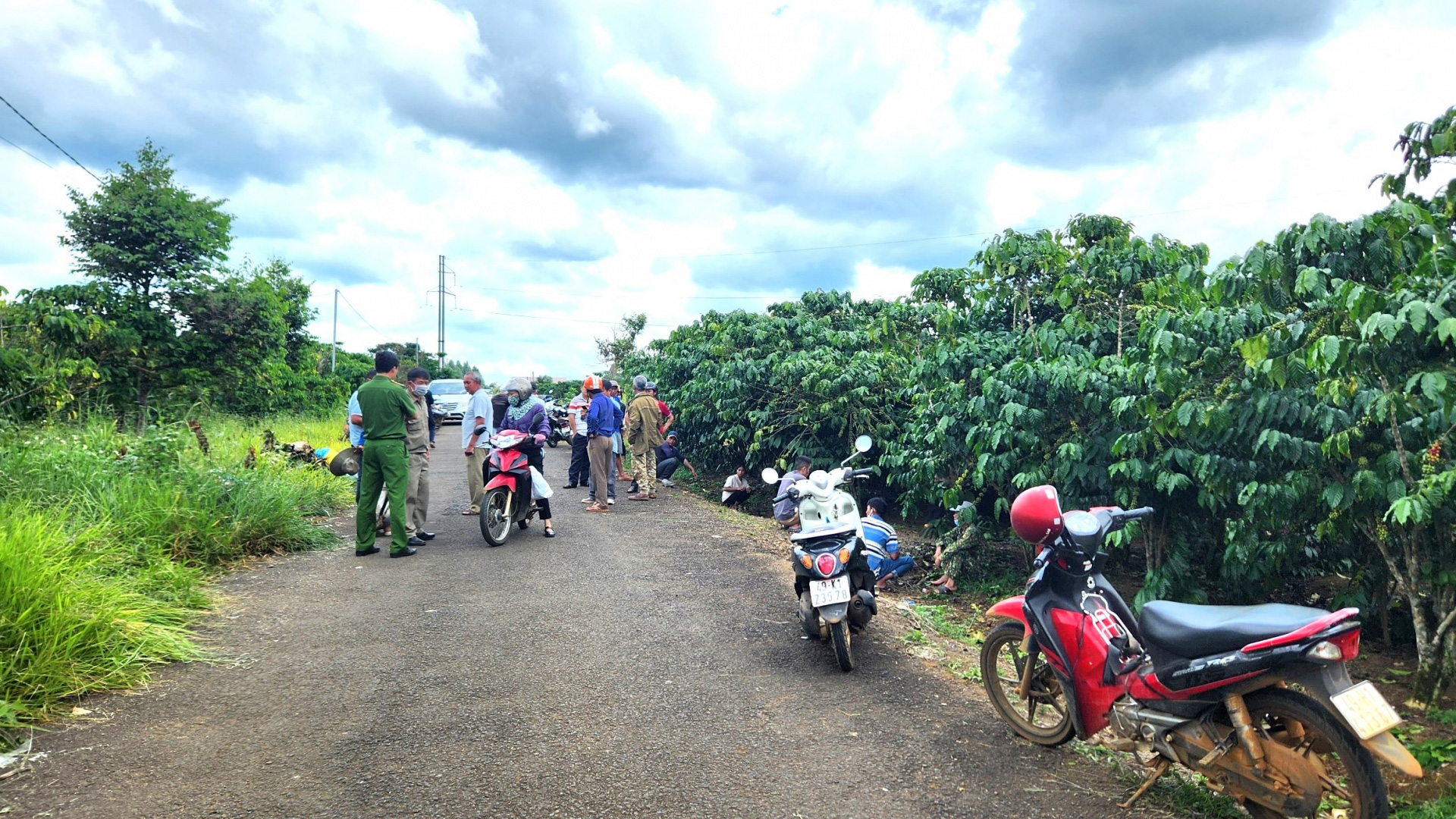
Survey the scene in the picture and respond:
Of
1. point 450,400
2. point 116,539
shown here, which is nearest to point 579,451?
point 116,539

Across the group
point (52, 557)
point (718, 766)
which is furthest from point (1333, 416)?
point (52, 557)

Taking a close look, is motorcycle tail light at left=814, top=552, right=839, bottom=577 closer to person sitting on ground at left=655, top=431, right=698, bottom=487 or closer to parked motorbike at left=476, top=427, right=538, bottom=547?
parked motorbike at left=476, top=427, right=538, bottom=547

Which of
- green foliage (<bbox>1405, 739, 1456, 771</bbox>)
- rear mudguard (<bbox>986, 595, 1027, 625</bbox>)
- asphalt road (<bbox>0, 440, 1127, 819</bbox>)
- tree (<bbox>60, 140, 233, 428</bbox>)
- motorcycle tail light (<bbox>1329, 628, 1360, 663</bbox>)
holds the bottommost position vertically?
green foliage (<bbox>1405, 739, 1456, 771</bbox>)

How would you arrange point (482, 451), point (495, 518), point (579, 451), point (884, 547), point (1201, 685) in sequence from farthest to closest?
point (579, 451), point (482, 451), point (495, 518), point (884, 547), point (1201, 685)

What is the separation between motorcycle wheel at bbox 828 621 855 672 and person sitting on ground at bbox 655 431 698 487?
10.1 metres

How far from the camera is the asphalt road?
3395 mm

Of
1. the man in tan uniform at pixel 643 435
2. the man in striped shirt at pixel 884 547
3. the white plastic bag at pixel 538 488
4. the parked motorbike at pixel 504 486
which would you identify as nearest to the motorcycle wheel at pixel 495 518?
the parked motorbike at pixel 504 486

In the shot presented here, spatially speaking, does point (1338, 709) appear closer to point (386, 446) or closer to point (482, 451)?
point (386, 446)

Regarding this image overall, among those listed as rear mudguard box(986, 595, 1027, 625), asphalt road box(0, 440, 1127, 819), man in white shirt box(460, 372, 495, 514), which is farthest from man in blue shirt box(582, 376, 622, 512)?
rear mudguard box(986, 595, 1027, 625)

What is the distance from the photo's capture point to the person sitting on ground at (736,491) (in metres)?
13.0

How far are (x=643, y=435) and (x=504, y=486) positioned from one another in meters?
3.73

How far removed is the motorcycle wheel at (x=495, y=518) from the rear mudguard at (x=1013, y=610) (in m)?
5.62

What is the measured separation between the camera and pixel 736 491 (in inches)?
513

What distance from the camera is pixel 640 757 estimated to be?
12.4 feet
